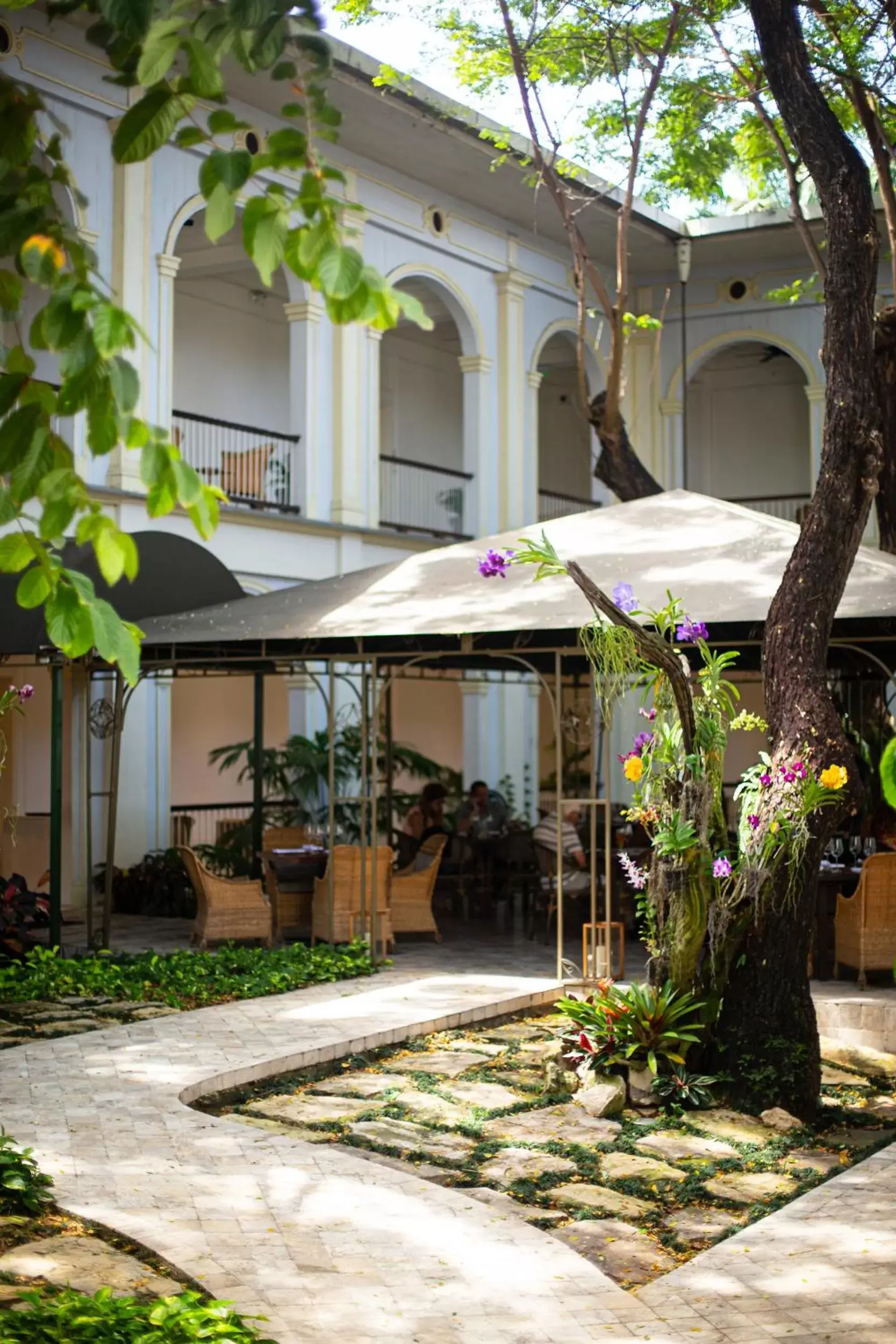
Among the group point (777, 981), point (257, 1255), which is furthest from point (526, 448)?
point (257, 1255)

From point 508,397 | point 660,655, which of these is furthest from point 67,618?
point 508,397

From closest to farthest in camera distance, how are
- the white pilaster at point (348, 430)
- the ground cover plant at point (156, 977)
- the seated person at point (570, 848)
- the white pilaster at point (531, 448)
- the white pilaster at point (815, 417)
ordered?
the ground cover plant at point (156, 977) < the seated person at point (570, 848) < the white pilaster at point (348, 430) < the white pilaster at point (531, 448) < the white pilaster at point (815, 417)

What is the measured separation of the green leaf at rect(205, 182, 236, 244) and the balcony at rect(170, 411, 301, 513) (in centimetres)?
1269

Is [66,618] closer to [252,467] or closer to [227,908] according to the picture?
[227,908]

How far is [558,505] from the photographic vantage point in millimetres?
20844

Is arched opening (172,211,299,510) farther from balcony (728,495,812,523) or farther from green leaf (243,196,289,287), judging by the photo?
green leaf (243,196,289,287)

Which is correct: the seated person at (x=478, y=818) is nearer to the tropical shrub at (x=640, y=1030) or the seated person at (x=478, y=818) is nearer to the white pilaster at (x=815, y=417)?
the tropical shrub at (x=640, y=1030)

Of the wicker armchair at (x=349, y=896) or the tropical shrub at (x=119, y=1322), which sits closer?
the tropical shrub at (x=119, y=1322)

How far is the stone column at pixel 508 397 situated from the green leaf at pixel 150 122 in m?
15.8

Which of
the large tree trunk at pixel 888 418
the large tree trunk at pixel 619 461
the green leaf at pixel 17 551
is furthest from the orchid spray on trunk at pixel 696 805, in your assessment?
the large tree trunk at pixel 619 461

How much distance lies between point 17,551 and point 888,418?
31.0 feet

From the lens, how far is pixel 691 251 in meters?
19.0

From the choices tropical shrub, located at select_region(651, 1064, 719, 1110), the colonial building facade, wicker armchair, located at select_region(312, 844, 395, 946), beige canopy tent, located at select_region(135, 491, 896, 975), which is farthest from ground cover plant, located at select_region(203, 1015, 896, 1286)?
the colonial building facade

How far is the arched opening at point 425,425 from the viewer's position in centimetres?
1791
